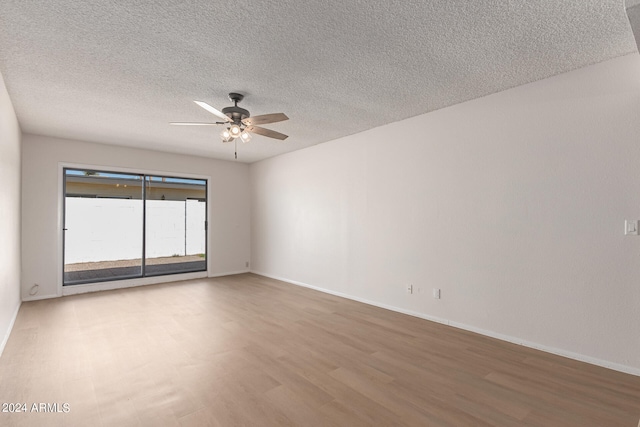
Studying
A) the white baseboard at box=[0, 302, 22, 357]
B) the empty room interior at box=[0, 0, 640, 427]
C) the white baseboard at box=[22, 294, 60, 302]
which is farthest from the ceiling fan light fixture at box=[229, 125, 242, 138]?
the white baseboard at box=[22, 294, 60, 302]

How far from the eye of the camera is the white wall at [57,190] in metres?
4.88

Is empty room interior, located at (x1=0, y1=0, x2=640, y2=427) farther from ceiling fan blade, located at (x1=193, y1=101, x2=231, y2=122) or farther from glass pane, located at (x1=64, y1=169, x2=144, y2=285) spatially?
glass pane, located at (x1=64, y1=169, x2=144, y2=285)

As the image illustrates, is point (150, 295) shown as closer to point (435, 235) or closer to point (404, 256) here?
point (404, 256)

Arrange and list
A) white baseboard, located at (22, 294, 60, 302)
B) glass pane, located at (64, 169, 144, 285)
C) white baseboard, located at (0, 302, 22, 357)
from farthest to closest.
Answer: glass pane, located at (64, 169, 144, 285) → white baseboard, located at (22, 294, 60, 302) → white baseboard, located at (0, 302, 22, 357)

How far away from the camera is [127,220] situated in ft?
20.1

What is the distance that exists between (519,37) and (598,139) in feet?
4.13

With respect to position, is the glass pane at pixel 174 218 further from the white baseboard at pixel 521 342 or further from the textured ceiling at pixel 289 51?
the white baseboard at pixel 521 342

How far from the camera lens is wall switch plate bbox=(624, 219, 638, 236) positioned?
2.57 meters

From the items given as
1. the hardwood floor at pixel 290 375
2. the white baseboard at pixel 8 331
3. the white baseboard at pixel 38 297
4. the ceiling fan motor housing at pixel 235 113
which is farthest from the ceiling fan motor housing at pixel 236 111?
the white baseboard at pixel 38 297

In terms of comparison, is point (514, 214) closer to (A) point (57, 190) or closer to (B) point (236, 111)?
(B) point (236, 111)

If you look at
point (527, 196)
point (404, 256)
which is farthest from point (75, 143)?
point (527, 196)

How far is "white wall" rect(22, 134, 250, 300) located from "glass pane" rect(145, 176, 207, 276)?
24 centimetres

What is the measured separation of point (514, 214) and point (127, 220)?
21.6 ft

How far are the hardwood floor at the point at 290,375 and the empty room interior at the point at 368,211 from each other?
0.02 m
